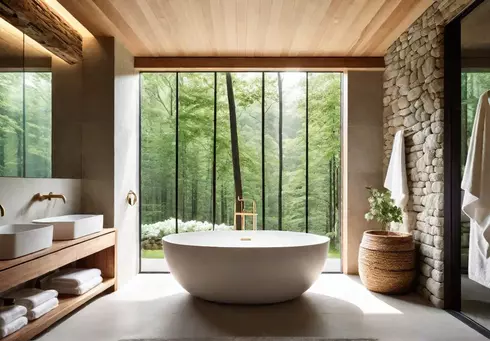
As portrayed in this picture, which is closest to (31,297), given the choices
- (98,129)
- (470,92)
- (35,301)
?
(35,301)

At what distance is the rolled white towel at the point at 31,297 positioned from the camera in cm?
258

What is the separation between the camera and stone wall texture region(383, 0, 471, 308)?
323 cm

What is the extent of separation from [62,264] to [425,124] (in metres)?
3.26

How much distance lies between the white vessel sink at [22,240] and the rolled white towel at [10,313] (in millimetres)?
336

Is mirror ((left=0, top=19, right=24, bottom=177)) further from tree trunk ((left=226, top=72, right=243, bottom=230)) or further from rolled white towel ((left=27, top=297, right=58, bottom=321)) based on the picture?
tree trunk ((left=226, top=72, right=243, bottom=230))

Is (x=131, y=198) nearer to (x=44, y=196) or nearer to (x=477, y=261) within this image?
(x=44, y=196)


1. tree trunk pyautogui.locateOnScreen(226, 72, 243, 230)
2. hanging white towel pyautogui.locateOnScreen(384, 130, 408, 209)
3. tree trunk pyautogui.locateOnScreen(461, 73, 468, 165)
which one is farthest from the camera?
tree trunk pyautogui.locateOnScreen(226, 72, 243, 230)

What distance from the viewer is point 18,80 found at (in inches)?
115

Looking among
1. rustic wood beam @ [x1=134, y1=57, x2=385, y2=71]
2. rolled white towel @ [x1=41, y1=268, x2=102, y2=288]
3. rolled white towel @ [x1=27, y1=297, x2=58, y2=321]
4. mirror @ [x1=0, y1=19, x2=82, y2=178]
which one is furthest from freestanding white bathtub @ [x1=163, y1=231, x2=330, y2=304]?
rustic wood beam @ [x1=134, y1=57, x2=385, y2=71]

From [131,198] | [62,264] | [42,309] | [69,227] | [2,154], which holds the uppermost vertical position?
[2,154]

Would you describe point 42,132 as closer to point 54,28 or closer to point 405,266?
point 54,28

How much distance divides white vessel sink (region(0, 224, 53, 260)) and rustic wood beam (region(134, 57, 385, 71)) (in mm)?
2440

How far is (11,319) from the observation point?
2.33 meters

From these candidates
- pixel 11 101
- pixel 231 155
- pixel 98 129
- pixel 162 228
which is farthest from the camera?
pixel 231 155
